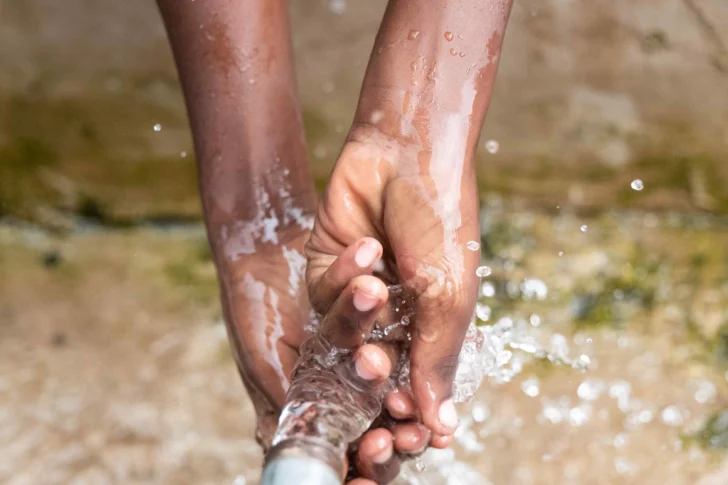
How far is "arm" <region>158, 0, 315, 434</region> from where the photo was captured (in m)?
1.28

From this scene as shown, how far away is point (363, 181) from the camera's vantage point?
107cm

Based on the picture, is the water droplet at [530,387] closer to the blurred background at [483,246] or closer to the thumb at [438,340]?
the blurred background at [483,246]

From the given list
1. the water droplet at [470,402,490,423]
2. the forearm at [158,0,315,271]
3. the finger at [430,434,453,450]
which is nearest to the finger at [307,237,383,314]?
the finger at [430,434,453,450]

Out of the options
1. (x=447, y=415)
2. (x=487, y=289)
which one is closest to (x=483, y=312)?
(x=487, y=289)

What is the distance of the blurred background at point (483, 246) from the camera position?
173 cm

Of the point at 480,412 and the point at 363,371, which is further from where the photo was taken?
the point at 480,412

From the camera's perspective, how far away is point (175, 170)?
7.34 feet

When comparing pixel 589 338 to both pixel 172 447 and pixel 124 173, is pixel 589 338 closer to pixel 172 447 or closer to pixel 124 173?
pixel 172 447

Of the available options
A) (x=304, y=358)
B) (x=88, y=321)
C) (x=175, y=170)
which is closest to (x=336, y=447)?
(x=304, y=358)

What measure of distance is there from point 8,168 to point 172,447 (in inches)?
43.4

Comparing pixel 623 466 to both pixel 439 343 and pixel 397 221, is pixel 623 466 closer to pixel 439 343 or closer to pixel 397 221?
pixel 439 343

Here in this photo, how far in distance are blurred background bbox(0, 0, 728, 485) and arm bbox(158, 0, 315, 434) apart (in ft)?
1.74

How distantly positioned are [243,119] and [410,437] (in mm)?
653

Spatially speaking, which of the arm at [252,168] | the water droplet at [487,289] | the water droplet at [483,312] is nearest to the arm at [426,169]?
the arm at [252,168]
